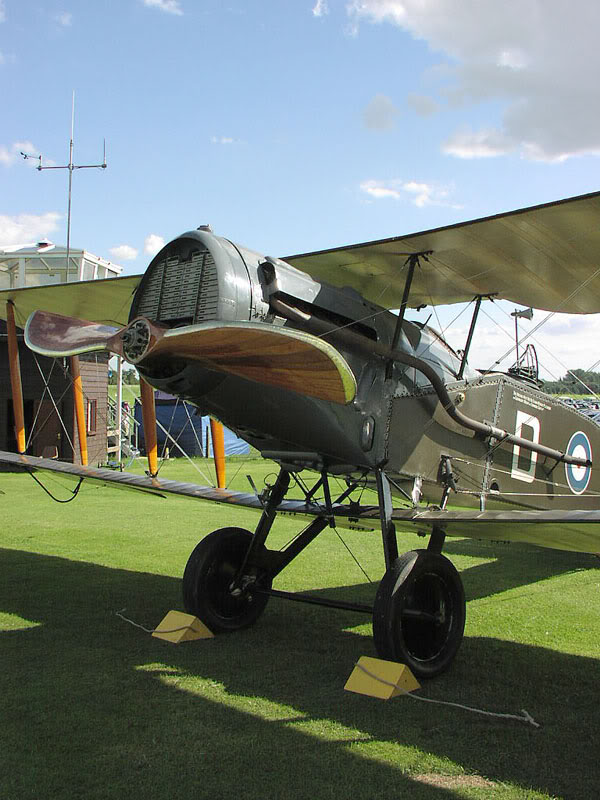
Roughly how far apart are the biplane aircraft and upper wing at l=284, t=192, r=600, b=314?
19 millimetres

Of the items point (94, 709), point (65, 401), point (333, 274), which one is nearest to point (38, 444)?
point (65, 401)

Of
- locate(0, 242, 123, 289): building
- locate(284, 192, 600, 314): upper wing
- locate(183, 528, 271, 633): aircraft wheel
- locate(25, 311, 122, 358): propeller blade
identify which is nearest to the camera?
locate(25, 311, 122, 358): propeller blade

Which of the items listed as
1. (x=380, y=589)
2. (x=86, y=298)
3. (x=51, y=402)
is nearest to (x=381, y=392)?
(x=380, y=589)

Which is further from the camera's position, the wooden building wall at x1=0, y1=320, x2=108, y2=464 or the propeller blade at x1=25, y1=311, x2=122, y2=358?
the wooden building wall at x1=0, y1=320, x2=108, y2=464

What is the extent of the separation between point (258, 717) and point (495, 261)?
3531mm

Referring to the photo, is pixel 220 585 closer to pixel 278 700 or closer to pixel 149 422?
pixel 278 700

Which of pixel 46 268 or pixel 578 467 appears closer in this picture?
pixel 578 467

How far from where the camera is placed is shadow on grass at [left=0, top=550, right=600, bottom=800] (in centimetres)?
300

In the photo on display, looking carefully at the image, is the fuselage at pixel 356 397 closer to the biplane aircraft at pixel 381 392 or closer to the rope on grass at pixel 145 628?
the biplane aircraft at pixel 381 392

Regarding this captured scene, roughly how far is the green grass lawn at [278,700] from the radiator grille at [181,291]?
2091 mm

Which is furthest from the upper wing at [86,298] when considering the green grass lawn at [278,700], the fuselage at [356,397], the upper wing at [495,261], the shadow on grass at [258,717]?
the shadow on grass at [258,717]

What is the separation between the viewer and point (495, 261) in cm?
536

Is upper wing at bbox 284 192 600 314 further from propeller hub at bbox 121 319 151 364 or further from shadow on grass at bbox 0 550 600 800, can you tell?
shadow on grass at bbox 0 550 600 800

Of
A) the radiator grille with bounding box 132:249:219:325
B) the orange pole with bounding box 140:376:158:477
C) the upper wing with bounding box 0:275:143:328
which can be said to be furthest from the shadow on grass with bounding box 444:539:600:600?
the upper wing with bounding box 0:275:143:328
